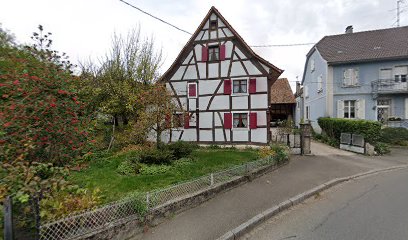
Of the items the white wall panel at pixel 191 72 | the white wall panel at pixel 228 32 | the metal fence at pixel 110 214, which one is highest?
the white wall panel at pixel 228 32

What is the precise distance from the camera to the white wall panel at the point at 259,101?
14.0 metres

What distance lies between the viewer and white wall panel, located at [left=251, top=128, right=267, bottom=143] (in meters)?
14.0

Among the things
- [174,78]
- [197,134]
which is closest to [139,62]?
[174,78]

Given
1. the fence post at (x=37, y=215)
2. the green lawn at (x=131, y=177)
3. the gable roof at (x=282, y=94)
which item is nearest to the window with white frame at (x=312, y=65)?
the gable roof at (x=282, y=94)

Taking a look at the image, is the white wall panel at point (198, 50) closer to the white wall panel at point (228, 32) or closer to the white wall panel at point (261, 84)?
the white wall panel at point (228, 32)

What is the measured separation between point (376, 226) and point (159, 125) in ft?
25.6

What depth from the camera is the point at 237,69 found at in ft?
47.4

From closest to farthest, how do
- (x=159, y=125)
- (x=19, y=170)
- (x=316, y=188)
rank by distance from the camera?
(x=19, y=170) → (x=316, y=188) → (x=159, y=125)

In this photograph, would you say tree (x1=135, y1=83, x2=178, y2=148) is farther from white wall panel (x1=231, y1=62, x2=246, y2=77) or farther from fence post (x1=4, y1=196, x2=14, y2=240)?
fence post (x1=4, y1=196, x2=14, y2=240)

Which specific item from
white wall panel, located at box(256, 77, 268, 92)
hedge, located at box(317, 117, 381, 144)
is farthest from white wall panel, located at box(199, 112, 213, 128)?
hedge, located at box(317, 117, 381, 144)

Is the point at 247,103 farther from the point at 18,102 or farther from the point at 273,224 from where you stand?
the point at 18,102

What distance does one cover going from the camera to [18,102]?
4.16m

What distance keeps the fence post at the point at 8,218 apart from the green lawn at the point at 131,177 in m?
2.18

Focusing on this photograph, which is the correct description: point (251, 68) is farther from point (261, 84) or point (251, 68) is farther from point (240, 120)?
point (240, 120)
